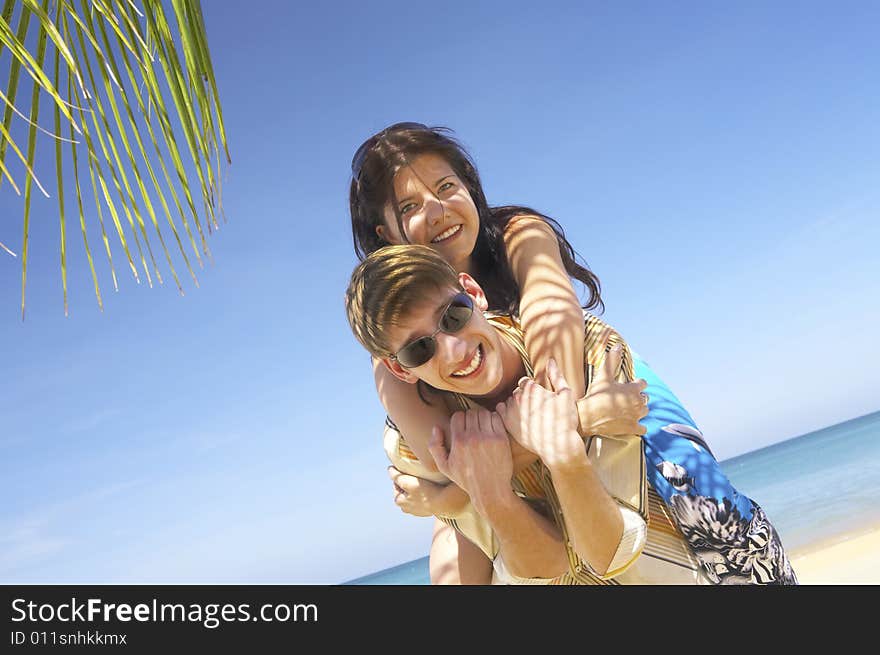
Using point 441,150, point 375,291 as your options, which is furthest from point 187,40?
point 441,150

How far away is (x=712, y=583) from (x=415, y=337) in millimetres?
1183

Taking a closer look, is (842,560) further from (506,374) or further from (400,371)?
(400,371)

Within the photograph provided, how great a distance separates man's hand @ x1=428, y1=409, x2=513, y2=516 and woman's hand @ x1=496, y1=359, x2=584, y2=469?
5cm

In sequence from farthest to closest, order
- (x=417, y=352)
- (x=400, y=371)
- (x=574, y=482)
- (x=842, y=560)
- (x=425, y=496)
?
(x=842, y=560), (x=425, y=496), (x=400, y=371), (x=417, y=352), (x=574, y=482)

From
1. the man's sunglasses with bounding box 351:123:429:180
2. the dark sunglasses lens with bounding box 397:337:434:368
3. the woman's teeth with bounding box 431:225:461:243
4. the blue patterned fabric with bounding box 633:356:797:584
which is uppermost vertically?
the man's sunglasses with bounding box 351:123:429:180

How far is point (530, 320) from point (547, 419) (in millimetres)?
432

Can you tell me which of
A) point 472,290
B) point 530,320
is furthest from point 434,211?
point 530,320

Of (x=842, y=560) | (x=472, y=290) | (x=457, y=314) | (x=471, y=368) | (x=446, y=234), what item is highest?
(x=842, y=560)

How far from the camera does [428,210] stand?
3.00 metres

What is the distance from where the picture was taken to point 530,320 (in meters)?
2.68

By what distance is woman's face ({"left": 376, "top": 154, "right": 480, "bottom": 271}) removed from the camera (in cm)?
300

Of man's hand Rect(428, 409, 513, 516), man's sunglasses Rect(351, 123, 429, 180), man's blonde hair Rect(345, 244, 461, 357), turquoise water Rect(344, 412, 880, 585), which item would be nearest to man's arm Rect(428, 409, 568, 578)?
man's hand Rect(428, 409, 513, 516)

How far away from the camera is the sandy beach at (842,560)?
41.7 feet

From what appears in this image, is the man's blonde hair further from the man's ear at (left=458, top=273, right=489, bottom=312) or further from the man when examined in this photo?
the man's ear at (left=458, top=273, right=489, bottom=312)
